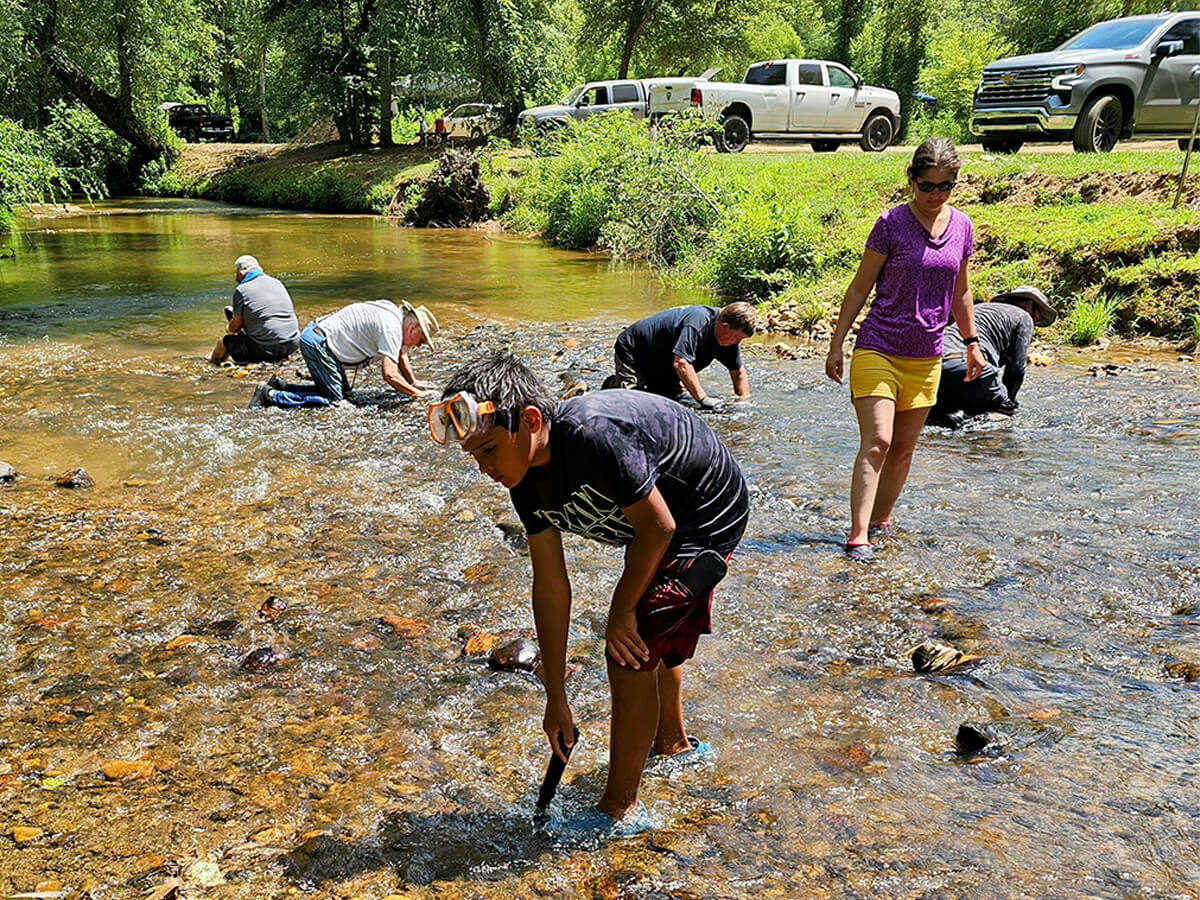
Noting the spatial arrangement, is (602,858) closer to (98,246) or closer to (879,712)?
(879,712)

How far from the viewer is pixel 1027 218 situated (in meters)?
11.6

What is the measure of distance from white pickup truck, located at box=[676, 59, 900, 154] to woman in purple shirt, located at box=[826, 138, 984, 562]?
712 inches

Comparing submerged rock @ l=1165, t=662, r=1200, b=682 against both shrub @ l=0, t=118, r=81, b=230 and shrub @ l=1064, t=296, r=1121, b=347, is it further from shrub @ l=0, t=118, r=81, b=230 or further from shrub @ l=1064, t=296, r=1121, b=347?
shrub @ l=0, t=118, r=81, b=230

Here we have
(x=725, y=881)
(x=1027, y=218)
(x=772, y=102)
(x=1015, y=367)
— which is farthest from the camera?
(x=772, y=102)

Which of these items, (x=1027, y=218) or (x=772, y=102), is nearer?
(x=1027, y=218)

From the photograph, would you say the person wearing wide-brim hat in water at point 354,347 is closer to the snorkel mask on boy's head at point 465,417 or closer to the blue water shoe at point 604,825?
the blue water shoe at point 604,825

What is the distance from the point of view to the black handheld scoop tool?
2.98m

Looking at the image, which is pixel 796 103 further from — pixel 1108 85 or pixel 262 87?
pixel 262 87

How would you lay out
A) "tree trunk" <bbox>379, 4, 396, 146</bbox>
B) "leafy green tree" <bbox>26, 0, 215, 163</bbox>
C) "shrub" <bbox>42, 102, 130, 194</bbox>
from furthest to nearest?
1. "shrub" <bbox>42, 102, 130, 194</bbox>
2. "leafy green tree" <bbox>26, 0, 215, 163</bbox>
3. "tree trunk" <bbox>379, 4, 396, 146</bbox>

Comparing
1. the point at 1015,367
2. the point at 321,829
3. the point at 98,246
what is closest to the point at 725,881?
the point at 321,829

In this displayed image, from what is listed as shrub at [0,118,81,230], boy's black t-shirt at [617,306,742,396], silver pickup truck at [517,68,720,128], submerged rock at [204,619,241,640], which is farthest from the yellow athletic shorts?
silver pickup truck at [517,68,720,128]

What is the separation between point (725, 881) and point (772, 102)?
867 inches

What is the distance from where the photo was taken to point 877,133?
23297 mm

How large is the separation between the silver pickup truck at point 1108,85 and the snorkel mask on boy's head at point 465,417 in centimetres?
1443
